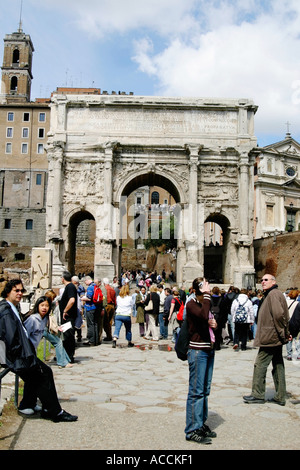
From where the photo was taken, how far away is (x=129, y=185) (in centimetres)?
2484

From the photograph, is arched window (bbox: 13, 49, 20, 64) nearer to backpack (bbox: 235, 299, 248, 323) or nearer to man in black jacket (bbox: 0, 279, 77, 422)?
backpack (bbox: 235, 299, 248, 323)

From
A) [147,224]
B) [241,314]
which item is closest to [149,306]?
[241,314]

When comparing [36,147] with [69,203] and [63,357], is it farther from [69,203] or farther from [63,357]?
[63,357]

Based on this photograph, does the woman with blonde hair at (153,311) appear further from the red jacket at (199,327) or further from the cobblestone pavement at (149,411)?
the red jacket at (199,327)

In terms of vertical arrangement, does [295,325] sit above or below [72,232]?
below

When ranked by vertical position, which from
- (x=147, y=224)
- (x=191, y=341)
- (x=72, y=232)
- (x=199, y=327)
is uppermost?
(x=147, y=224)

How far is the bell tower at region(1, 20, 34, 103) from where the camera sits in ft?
208

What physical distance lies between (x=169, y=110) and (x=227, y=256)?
26.4 ft

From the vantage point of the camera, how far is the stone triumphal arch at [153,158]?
23609 mm

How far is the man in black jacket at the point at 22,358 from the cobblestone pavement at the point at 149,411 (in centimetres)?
16

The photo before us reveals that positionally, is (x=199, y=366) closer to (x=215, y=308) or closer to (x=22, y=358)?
(x=22, y=358)

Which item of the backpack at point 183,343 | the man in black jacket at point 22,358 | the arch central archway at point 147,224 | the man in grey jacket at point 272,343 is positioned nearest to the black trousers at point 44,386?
the man in black jacket at point 22,358

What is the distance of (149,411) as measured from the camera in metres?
5.43

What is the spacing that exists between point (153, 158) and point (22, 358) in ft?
67.0
